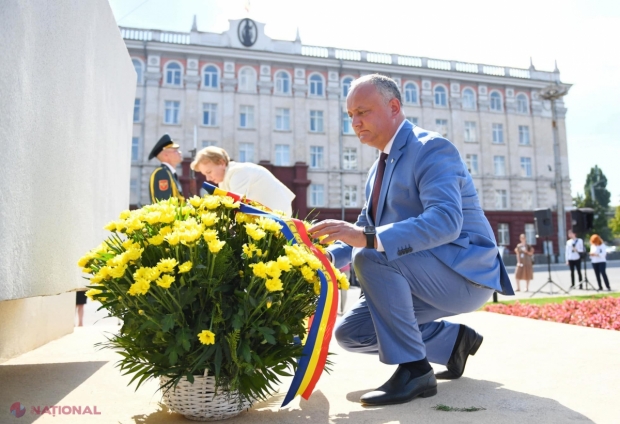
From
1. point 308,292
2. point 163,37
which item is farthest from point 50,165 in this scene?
point 163,37

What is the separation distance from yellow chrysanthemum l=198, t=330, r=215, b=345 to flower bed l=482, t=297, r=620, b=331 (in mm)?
4755

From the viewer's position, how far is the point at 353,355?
3785 millimetres

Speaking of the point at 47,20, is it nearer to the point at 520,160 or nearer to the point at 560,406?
the point at 560,406

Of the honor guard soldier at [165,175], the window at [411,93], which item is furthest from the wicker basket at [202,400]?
the window at [411,93]

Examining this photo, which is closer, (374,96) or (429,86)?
(374,96)

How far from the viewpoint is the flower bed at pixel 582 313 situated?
17.5 ft

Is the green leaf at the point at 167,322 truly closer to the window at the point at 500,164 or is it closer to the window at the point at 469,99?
the window at the point at 469,99

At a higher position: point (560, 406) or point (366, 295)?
point (366, 295)

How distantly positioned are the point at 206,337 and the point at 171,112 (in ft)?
101

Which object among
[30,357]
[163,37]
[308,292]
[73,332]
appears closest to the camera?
[308,292]

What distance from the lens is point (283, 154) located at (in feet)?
105

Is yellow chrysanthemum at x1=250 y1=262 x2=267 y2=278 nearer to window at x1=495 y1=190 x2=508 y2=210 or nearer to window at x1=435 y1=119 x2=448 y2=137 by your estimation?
window at x1=435 y1=119 x2=448 y2=137

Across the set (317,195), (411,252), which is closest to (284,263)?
(411,252)

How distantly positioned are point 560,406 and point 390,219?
1.21 metres
